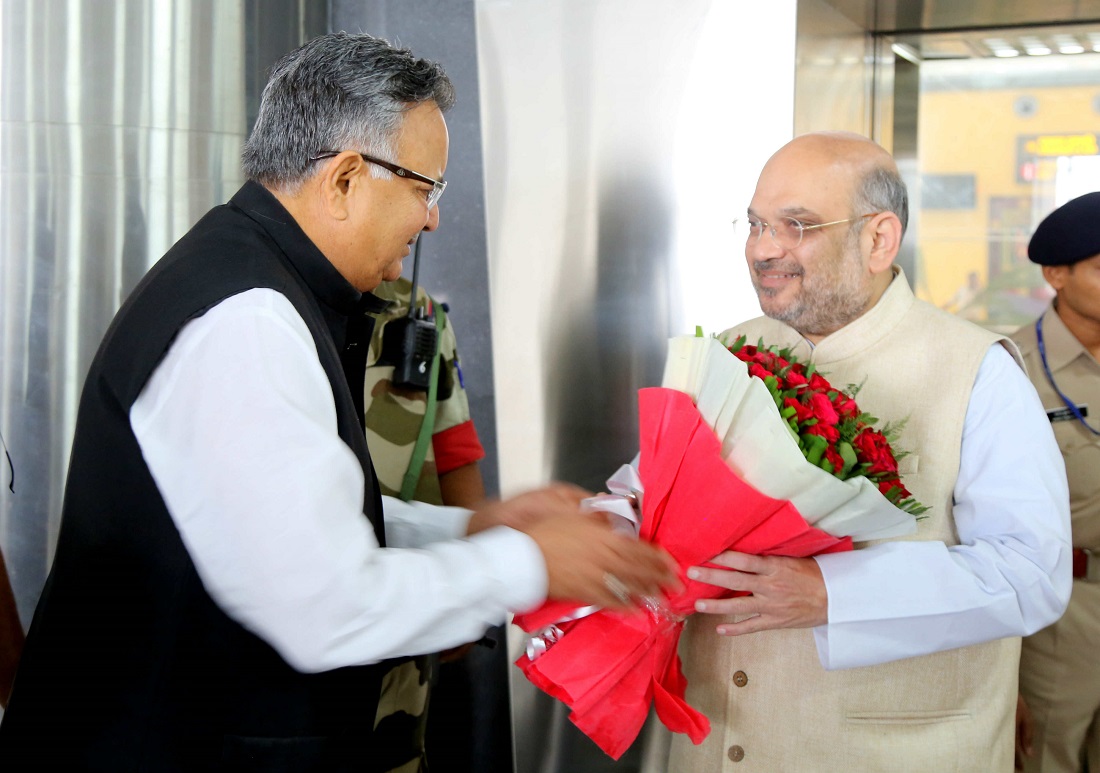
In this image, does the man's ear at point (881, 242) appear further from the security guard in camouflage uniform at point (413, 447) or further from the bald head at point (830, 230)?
the security guard in camouflage uniform at point (413, 447)

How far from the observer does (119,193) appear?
8.14ft

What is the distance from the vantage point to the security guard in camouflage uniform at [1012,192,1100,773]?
2662mm

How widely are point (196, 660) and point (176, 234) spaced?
148 cm

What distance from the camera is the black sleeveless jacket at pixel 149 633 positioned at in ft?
4.41

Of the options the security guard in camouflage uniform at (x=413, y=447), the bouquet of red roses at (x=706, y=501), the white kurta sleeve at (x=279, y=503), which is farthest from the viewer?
the security guard in camouflage uniform at (x=413, y=447)

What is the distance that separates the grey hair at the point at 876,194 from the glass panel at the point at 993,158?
130 centimetres

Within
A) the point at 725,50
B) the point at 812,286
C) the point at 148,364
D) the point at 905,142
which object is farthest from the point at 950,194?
the point at 148,364

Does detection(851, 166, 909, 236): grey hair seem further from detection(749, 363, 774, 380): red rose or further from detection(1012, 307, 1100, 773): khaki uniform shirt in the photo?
detection(1012, 307, 1100, 773): khaki uniform shirt

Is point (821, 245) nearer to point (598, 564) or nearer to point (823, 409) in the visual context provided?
point (823, 409)

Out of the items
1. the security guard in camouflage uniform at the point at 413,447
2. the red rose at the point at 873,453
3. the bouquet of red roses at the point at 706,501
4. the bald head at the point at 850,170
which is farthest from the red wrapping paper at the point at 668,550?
the security guard in camouflage uniform at the point at 413,447

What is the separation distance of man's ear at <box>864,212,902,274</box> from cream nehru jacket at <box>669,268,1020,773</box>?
3.1 inches

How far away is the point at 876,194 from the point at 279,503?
48.6 inches

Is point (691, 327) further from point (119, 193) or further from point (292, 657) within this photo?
point (292, 657)

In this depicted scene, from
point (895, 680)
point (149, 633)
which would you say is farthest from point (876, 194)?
point (149, 633)
